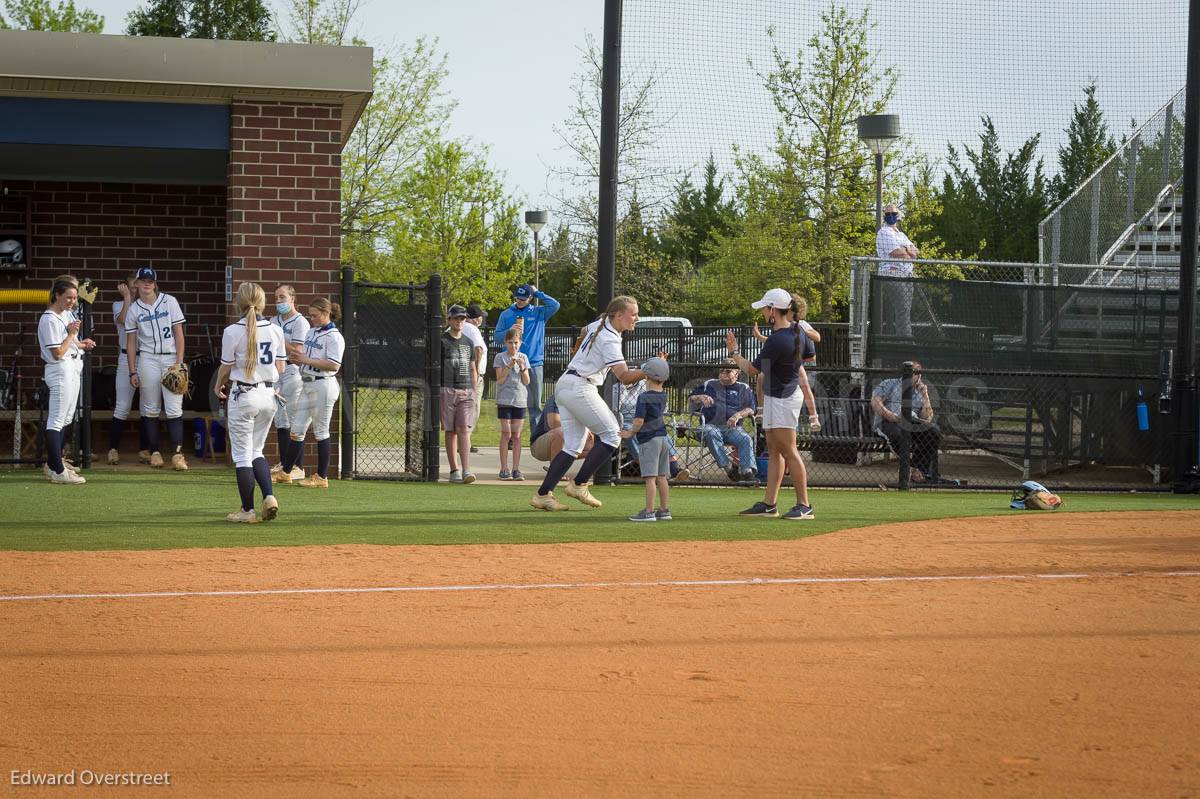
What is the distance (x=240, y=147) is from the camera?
45.4 feet

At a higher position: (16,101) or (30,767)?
(16,101)

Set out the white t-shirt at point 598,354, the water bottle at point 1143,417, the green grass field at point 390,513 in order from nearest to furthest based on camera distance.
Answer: the green grass field at point 390,513
the white t-shirt at point 598,354
the water bottle at point 1143,417

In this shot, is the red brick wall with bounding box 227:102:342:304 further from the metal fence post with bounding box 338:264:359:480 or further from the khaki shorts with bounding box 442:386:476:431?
the khaki shorts with bounding box 442:386:476:431

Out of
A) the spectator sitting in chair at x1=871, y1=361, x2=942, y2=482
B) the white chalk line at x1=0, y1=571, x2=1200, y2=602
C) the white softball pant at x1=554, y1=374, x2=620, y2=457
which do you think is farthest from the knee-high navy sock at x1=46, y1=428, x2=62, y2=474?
the spectator sitting in chair at x1=871, y1=361, x2=942, y2=482

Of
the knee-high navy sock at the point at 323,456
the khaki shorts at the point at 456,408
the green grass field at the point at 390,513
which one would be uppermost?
the khaki shorts at the point at 456,408

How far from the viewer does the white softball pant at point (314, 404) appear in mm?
12617

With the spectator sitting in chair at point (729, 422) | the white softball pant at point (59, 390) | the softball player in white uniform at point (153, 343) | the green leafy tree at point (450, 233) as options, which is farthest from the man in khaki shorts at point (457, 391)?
the green leafy tree at point (450, 233)

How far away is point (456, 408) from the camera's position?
14.0 meters

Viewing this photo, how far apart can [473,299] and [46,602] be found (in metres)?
32.4

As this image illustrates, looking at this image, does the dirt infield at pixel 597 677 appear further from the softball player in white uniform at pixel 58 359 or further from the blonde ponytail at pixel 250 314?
the softball player in white uniform at pixel 58 359

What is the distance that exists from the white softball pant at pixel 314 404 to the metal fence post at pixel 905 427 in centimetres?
645

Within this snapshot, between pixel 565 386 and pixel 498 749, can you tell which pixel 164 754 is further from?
pixel 565 386

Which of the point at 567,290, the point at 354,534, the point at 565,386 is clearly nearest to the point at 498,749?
the point at 354,534

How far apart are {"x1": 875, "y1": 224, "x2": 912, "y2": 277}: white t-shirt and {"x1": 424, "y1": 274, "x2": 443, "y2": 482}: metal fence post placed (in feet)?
20.0
